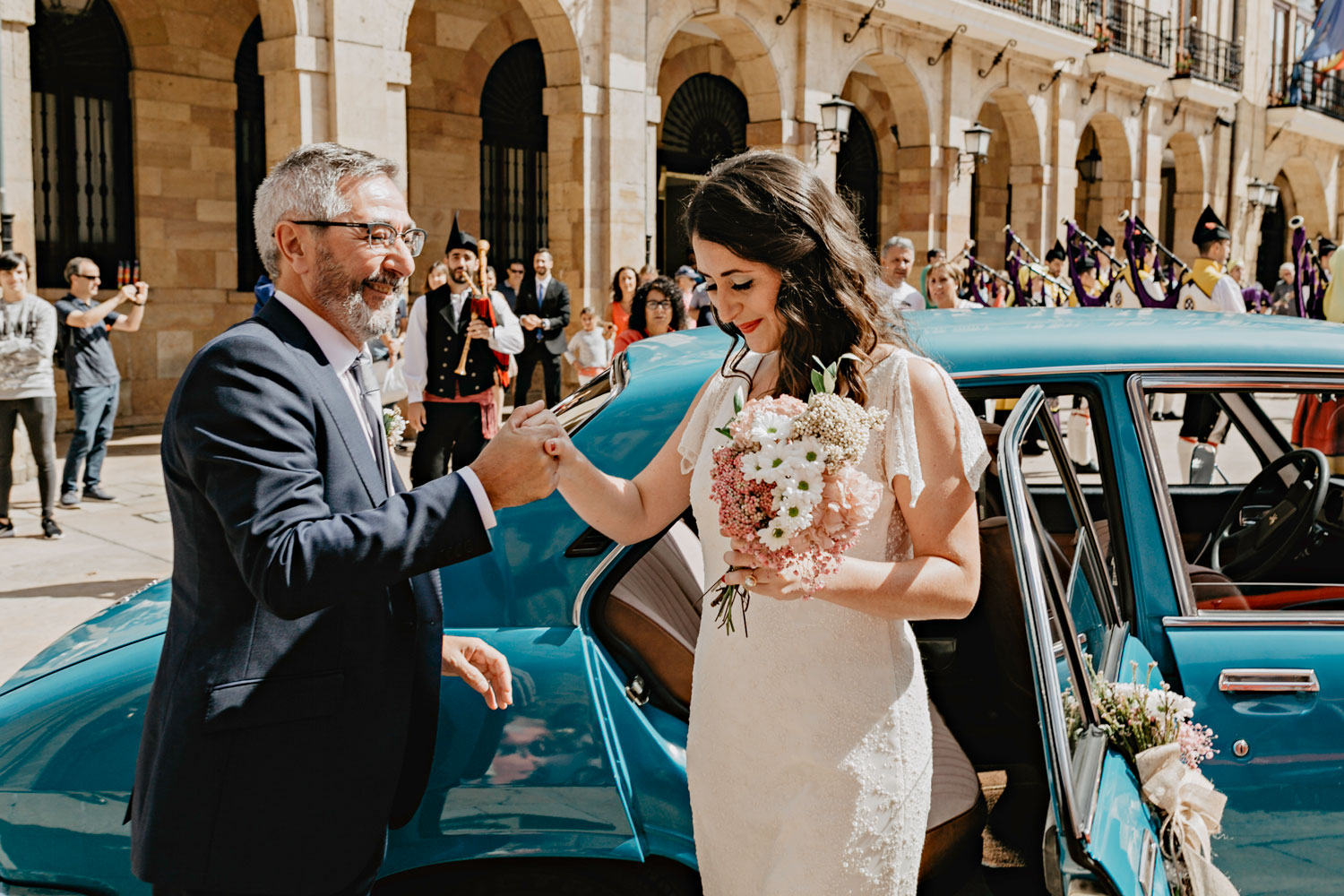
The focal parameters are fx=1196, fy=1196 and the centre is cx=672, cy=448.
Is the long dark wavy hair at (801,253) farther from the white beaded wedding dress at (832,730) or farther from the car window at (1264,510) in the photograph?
the car window at (1264,510)

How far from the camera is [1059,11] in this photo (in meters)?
23.0

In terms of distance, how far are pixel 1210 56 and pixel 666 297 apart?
83.0ft

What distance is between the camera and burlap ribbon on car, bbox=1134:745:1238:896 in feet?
6.73

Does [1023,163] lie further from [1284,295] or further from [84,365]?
[84,365]

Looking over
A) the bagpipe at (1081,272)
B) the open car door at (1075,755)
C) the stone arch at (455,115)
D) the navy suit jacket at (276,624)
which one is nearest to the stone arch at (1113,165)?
the bagpipe at (1081,272)

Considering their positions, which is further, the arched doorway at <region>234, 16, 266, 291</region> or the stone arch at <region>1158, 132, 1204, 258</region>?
the stone arch at <region>1158, 132, 1204, 258</region>

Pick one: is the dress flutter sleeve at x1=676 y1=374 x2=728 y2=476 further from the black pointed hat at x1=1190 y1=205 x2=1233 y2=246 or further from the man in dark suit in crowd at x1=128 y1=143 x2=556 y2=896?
the black pointed hat at x1=1190 y1=205 x2=1233 y2=246

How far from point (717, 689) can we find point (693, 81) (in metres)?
18.7

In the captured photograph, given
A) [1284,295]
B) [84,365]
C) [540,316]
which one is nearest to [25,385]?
[84,365]

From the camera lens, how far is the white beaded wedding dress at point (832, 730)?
202cm

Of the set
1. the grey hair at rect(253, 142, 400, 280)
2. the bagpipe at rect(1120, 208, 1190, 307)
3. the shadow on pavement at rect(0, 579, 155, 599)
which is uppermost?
the bagpipe at rect(1120, 208, 1190, 307)

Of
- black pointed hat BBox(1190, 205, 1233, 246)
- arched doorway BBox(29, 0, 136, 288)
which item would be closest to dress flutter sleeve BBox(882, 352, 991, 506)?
black pointed hat BBox(1190, 205, 1233, 246)

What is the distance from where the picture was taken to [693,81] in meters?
19.7

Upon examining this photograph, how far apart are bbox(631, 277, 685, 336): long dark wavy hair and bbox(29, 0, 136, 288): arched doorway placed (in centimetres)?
738
